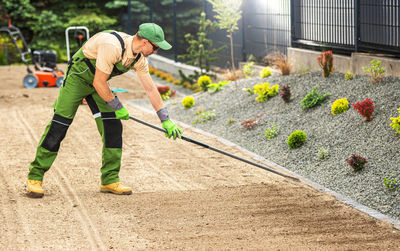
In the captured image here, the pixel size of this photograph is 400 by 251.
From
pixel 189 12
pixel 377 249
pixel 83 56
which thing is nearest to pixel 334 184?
pixel 377 249

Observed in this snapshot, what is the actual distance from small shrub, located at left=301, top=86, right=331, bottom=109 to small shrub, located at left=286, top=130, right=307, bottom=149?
1.07 m

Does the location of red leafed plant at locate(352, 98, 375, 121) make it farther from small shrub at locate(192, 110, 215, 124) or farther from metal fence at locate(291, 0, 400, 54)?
small shrub at locate(192, 110, 215, 124)

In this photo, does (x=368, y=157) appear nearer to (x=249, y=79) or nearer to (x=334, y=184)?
(x=334, y=184)

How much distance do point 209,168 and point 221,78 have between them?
693cm

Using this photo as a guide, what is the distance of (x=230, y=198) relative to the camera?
646 cm

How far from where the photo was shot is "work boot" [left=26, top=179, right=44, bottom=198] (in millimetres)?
6395

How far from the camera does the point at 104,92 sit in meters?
6.07

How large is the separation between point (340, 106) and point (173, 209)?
137 inches

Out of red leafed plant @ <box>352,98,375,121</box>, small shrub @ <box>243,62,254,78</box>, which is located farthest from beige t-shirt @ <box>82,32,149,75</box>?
small shrub @ <box>243,62,254,78</box>

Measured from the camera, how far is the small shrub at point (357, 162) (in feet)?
22.7

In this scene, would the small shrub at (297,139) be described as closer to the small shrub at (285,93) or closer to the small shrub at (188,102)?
the small shrub at (285,93)

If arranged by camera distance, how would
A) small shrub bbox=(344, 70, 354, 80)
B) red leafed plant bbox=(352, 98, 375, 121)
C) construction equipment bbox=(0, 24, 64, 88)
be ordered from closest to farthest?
red leafed plant bbox=(352, 98, 375, 121) → small shrub bbox=(344, 70, 354, 80) → construction equipment bbox=(0, 24, 64, 88)

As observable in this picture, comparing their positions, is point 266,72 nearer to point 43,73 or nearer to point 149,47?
point 149,47

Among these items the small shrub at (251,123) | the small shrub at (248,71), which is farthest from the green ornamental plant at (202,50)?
the small shrub at (251,123)
